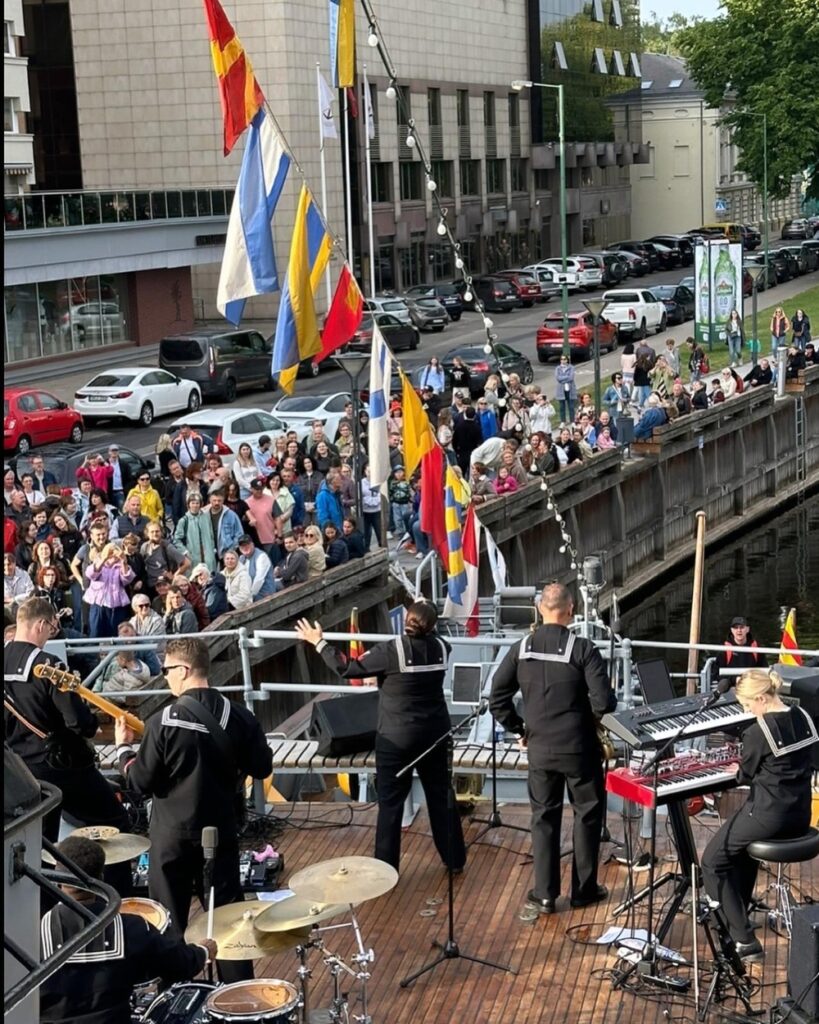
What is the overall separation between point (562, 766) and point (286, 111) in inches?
1987

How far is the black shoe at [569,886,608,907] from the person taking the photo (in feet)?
32.0

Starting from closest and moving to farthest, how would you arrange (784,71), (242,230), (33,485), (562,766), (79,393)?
(562,766) < (242,230) < (33,485) < (79,393) < (784,71)

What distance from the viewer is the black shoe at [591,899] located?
32.0 ft

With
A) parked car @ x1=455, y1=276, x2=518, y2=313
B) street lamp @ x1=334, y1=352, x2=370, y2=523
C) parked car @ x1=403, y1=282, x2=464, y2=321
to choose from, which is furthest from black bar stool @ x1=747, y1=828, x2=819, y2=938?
parked car @ x1=455, y1=276, x2=518, y2=313

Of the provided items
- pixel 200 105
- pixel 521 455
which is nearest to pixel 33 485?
pixel 521 455

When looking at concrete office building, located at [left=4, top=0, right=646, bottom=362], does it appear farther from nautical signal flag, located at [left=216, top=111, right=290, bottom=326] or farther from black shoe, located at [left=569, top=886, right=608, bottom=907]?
black shoe, located at [left=569, top=886, right=608, bottom=907]

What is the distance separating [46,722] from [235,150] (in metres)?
50.1

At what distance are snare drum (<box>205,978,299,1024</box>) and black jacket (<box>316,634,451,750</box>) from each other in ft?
8.46

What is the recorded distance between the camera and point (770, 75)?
71.4m

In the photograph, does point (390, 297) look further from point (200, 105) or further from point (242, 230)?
point (242, 230)

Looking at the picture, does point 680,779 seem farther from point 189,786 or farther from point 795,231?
point 795,231

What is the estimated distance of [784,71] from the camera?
6975cm

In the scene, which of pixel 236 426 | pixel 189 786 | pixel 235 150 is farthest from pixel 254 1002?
pixel 235 150

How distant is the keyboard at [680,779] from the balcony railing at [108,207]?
37791 millimetres
